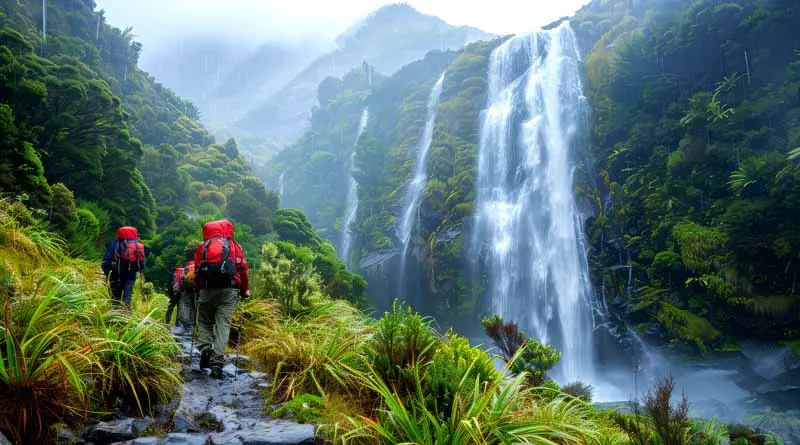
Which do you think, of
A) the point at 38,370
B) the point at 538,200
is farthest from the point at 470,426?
the point at 538,200

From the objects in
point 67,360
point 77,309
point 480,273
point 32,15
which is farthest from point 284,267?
point 32,15

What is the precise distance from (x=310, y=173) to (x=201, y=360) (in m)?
51.7

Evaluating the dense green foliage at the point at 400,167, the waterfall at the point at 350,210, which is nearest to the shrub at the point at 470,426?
the dense green foliage at the point at 400,167

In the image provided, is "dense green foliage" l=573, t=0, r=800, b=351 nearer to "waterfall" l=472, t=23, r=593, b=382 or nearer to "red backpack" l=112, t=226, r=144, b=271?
"waterfall" l=472, t=23, r=593, b=382

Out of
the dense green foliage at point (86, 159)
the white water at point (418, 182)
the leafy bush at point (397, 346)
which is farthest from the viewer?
the white water at point (418, 182)

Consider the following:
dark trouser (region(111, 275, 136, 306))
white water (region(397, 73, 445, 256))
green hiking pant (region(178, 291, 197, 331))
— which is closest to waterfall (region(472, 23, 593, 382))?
white water (region(397, 73, 445, 256))

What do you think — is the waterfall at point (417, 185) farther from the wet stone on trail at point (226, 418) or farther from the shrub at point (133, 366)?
the shrub at point (133, 366)

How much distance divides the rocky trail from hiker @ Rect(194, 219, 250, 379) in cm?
26

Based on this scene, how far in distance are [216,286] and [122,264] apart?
8.81ft

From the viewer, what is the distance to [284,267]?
657 cm

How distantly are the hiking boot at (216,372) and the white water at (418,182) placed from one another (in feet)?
89.3

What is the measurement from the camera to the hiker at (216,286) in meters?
4.13

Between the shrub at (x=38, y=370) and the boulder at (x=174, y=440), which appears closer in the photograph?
the shrub at (x=38, y=370)

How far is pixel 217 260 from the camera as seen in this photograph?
4.10 metres
